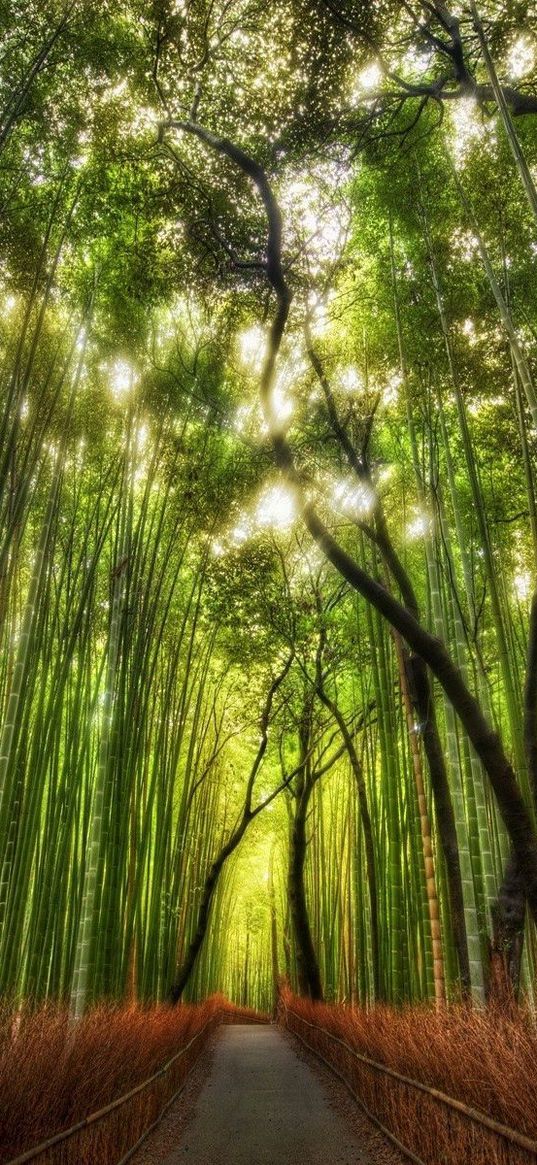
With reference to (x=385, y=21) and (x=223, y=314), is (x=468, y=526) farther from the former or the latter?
(x=385, y=21)

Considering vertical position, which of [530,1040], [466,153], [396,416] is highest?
[466,153]

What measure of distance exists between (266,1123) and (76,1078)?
6.45 ft

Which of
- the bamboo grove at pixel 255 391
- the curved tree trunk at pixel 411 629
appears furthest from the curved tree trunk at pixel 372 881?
the curved tree trunk at pixel 411 629

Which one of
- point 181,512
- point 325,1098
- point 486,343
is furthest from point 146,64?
point 325,1098

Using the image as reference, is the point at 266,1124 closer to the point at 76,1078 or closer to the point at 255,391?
the point at 76,1078

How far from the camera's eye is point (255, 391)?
5.82 m

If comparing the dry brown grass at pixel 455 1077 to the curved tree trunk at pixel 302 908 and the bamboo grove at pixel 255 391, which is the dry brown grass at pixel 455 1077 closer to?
the bamboo grove at pixel 255 391

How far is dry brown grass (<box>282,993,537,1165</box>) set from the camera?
1889 millimetres

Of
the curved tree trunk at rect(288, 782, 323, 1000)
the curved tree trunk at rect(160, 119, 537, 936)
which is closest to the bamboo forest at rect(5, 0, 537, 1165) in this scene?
the curved tree trunk at rect(160, 119, 537, 936)

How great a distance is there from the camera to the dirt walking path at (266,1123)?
315 cm

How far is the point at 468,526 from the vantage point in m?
5.70

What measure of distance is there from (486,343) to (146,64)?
245 centimetres

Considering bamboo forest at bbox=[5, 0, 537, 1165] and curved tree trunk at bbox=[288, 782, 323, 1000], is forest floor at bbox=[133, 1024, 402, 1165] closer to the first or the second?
bamboo forest at bbox=[5, 0, 537, 1165]

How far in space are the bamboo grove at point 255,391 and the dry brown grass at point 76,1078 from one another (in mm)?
582
